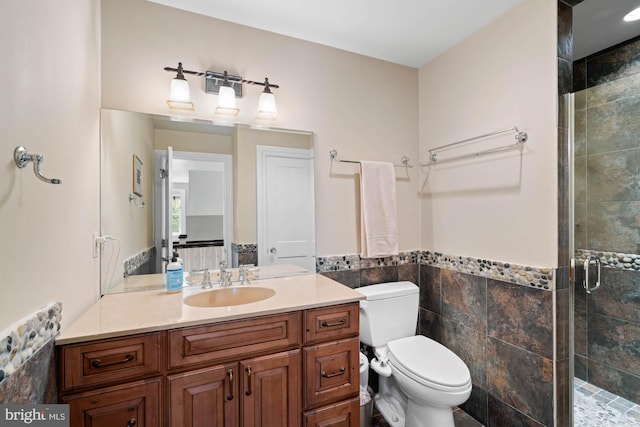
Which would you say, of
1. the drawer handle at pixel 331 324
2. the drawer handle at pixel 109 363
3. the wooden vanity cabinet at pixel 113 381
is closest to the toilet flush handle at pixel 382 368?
the drawer handle at pixel 331 324

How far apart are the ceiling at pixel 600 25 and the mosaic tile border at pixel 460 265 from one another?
152cm

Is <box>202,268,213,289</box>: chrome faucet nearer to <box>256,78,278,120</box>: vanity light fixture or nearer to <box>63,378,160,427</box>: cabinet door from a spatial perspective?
<box>63,378,160,427</box>: cabinet door

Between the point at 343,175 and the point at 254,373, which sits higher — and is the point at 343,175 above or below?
above

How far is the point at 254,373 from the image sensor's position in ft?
4.12

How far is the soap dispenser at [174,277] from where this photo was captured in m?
1.55

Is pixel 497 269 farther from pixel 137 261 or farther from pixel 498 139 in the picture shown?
pixel 137 261

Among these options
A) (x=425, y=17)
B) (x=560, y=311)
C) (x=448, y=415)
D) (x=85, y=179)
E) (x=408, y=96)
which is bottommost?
(x=448, y=415)

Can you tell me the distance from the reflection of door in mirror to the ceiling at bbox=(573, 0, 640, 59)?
227 centimetres

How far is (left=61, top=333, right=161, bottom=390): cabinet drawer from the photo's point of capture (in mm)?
1001

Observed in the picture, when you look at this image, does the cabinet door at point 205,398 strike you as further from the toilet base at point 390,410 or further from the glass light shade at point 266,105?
the glass light shade at point 266,105

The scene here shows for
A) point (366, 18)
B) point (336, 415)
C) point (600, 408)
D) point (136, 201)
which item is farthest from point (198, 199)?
point (600, 408)

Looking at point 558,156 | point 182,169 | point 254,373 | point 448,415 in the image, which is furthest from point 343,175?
point 448,415

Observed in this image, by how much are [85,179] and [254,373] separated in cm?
109

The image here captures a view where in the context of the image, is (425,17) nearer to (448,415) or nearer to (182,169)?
(182,169)
